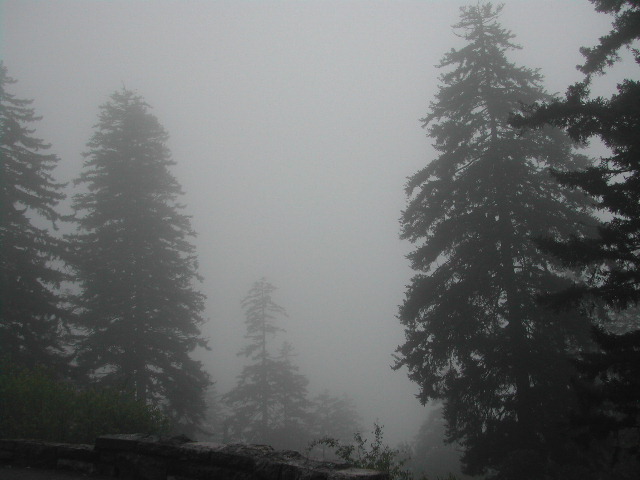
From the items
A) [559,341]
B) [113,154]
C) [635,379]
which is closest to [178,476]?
[635,379]

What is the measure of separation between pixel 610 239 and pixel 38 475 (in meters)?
10.7

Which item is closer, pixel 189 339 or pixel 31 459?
pixel 31 459

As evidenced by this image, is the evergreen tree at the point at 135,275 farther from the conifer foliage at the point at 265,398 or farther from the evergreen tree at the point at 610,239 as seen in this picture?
the evergreen tree at the point at 610,239

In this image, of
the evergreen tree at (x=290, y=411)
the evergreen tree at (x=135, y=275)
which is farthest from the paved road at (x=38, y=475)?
the evergreen tree at (x=290, y=411)

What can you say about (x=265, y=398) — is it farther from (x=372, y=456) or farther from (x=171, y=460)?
(x=171, y=460)

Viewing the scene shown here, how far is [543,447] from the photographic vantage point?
9016 mm

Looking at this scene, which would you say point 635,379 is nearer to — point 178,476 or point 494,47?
point 178,476

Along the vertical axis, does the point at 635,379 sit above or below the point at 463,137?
below

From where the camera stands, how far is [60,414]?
25.3ft

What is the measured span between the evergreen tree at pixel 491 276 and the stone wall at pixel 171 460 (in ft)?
20.8

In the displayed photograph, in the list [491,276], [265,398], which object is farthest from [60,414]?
[265,398]

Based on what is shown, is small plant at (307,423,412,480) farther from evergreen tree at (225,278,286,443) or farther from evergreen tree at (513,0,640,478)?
evergreen tree at (225,278,286,443)

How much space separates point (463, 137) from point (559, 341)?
24.1ft

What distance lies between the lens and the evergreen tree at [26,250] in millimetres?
14219
